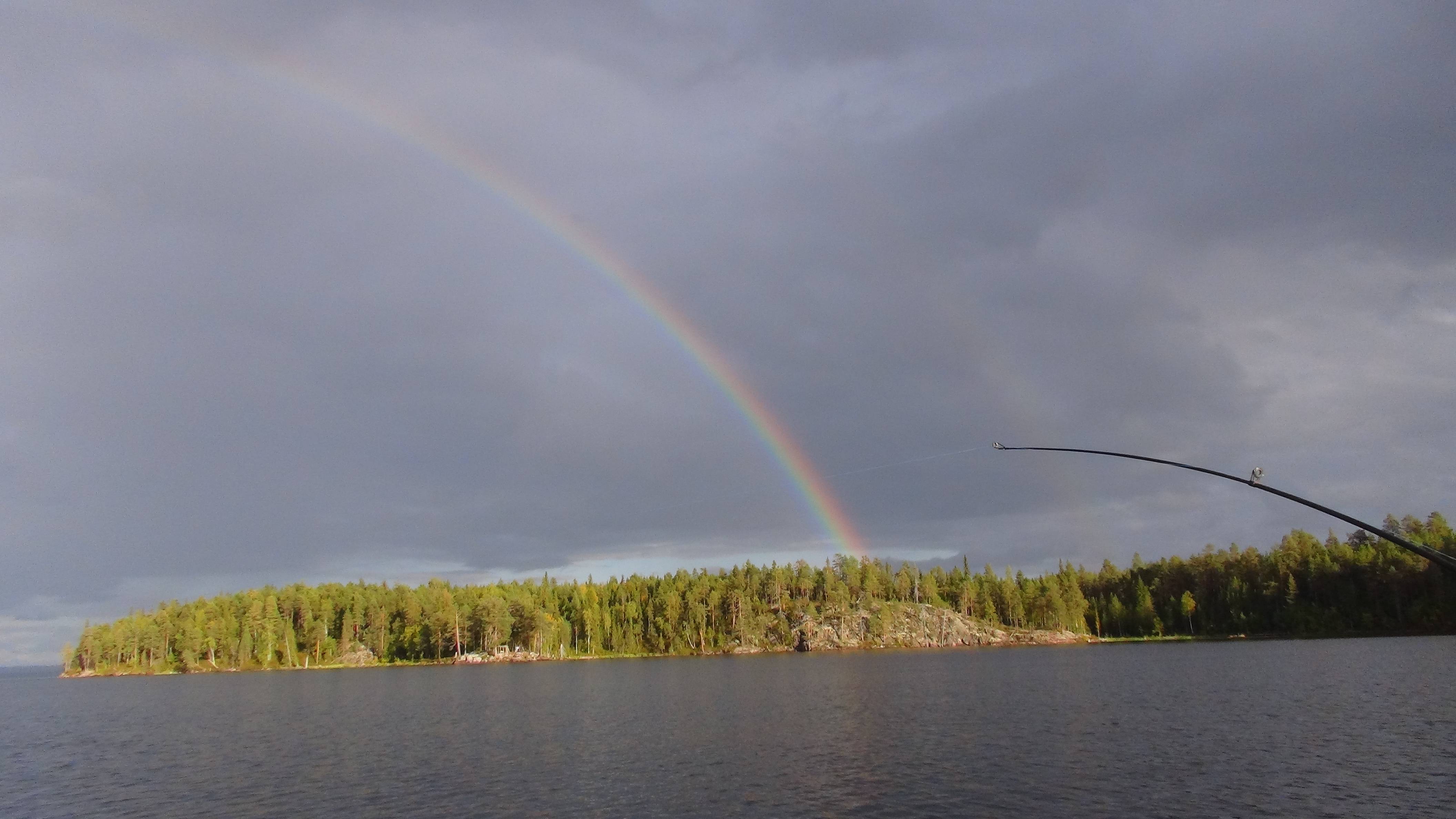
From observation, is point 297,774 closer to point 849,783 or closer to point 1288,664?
point 849,783

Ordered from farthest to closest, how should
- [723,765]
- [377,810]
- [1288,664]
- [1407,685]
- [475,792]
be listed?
[1288,664] → [1407,685] → [723,765] → [475,792] → [377,810]

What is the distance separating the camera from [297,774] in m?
61.8

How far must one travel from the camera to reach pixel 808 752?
63844 millimetres

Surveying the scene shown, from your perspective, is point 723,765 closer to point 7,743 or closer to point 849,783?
point 849,783

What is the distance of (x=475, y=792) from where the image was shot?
171 ft

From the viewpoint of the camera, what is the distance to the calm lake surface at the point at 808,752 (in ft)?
151

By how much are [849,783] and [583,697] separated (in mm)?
80866

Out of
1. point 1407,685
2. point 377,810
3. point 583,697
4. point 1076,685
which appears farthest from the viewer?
point 583,697

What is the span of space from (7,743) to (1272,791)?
122m

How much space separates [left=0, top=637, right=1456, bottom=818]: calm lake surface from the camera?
46.0 m

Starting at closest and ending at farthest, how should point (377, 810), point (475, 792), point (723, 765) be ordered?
point (377, 810) < point (475, 792) < point (723, 765)

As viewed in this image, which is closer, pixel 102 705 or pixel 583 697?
pixel 583 697

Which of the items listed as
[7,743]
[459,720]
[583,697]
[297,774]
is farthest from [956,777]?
[7,743]

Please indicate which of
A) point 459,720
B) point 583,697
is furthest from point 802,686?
point 459,720
